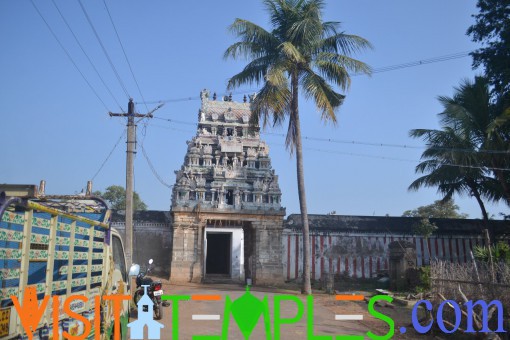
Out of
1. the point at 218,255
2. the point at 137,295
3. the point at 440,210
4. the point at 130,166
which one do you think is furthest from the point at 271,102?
the point at 440,210

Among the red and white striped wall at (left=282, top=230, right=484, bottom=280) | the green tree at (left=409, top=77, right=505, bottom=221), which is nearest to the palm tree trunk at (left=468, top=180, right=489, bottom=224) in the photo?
the green tree at (left=409, top=77, right=505, bottom=221)

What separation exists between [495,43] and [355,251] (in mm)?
12007

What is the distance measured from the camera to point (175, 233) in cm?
2148

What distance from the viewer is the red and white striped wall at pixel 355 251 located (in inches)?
895

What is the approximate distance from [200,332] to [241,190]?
46.7ft

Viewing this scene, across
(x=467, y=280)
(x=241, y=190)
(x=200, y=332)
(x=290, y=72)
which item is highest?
(x=290, y=72)

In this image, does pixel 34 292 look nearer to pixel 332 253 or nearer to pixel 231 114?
pixel 332 253

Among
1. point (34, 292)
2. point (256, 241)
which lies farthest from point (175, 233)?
point (34, 292)

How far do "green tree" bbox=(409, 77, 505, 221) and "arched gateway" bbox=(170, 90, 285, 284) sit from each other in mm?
7832

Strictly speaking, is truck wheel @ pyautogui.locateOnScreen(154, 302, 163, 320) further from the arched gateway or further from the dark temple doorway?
the dark temple doorway

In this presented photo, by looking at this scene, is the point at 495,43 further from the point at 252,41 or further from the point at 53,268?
the point at 53,268

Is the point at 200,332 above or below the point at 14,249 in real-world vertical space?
below

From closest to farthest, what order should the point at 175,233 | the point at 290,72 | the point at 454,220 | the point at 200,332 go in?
the point at 200,332, the point at 290,72, the point at 175,233, the point at 454,220

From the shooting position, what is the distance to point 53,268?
4207mm
